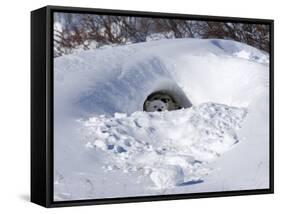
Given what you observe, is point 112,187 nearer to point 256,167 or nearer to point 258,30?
point 256,167

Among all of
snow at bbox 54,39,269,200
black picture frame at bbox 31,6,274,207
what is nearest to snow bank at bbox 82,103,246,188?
snow at bbox 54,39,269,200

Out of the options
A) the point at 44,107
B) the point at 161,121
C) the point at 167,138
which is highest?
the point at 44,107

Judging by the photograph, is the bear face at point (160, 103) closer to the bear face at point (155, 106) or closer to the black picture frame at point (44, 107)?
the bear face at point (155, 106)

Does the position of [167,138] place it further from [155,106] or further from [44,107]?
[44,107]

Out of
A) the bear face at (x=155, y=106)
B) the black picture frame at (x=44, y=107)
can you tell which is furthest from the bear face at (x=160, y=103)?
the black picture frame at (x=44, y=107)

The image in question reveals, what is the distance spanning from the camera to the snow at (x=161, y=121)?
6.99 m

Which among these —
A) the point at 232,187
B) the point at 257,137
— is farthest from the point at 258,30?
the point at 232,187

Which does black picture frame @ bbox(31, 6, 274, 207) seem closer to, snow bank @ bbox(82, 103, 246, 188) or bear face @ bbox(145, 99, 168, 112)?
snow bank @ bbox(82, 103, 246, 188)

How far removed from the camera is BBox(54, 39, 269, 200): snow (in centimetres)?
699

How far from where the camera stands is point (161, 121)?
7359 mm

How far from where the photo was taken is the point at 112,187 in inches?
281

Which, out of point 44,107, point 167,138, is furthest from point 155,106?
point 44,107

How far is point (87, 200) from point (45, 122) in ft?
2.49

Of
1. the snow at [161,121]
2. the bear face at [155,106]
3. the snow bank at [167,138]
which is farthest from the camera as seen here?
the bear face at [155,106]
